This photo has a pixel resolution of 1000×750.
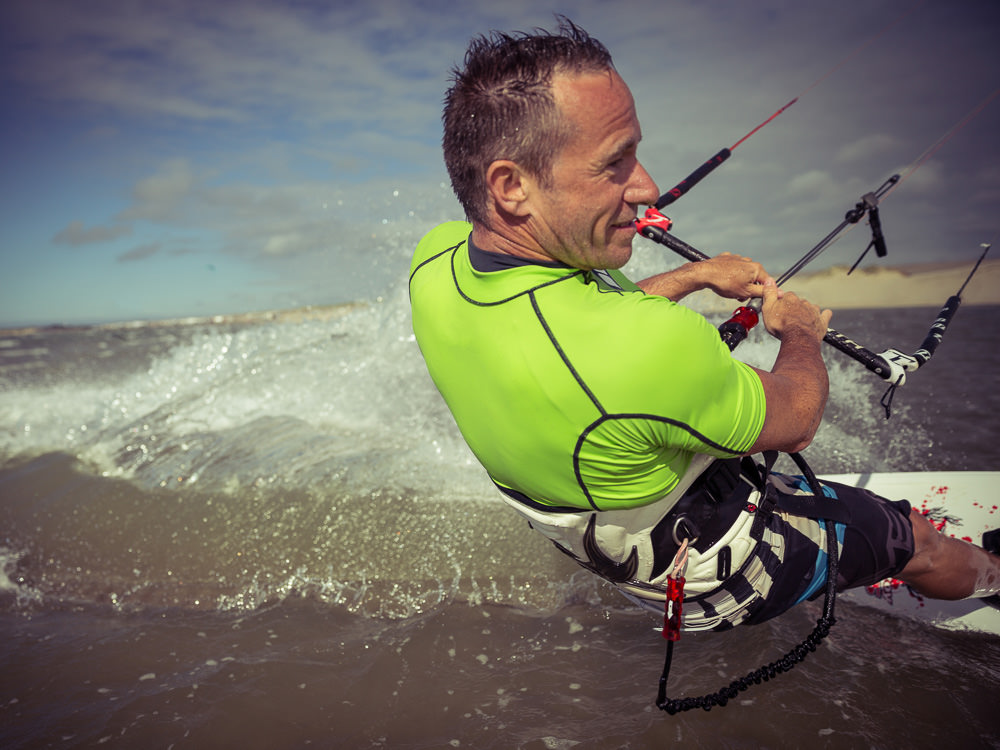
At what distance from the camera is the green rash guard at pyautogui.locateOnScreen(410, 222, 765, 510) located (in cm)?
133

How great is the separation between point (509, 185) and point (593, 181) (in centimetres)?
21

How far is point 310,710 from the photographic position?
8.96ft

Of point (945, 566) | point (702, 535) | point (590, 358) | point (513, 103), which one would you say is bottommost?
point (945, 566)

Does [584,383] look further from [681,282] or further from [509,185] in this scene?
[681,282]

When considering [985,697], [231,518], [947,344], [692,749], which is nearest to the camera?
[692,749]

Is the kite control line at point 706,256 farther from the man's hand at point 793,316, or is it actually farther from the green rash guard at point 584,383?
the green rash guard at point 584,383

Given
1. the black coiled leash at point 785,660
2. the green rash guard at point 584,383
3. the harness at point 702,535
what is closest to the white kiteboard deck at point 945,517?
the black coiled leash at point 785,660

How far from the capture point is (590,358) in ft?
4.37

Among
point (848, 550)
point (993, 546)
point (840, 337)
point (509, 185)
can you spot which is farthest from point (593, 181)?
point (993, 546)

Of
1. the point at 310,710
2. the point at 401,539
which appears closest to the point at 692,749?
the point at 310,710

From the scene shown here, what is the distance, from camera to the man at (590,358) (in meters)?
1.37

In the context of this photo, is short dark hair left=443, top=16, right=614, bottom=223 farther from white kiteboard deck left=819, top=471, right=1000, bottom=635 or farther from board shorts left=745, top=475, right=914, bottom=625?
white kiteboard deck left=819, top=471, right=1000, bottom=635

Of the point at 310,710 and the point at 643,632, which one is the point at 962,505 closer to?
the point at 643,632

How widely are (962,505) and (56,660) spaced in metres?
5.08
